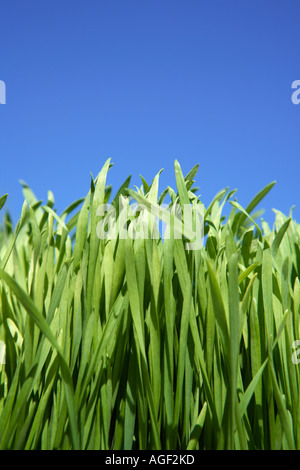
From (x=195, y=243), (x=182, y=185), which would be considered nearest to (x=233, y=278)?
(x=195, y=243)

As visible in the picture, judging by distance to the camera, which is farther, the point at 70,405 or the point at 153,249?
the point at 153,249

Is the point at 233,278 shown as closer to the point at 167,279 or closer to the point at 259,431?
the point at 167,279

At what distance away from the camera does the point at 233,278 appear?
0.48 metres

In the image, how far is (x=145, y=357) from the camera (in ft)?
1.62

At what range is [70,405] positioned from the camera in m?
0.49

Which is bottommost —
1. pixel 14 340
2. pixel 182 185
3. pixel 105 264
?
pixel 14 340

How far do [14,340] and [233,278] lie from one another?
393 mm

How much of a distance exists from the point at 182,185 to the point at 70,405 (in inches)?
15.1

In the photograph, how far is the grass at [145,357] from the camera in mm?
514

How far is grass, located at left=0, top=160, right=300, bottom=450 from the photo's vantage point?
1.69ft

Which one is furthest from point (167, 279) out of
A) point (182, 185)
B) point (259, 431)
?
point (259, 431)
